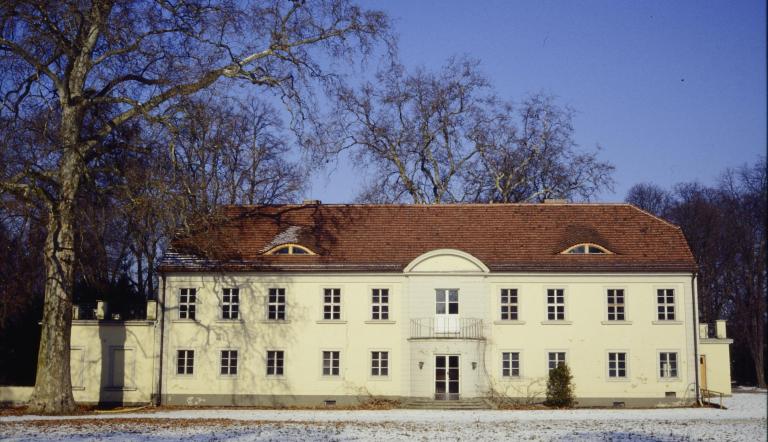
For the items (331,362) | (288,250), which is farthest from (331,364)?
(288,250)

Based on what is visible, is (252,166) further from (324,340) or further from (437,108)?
(324,340)

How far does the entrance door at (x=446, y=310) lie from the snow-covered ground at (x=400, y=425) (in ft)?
13.4

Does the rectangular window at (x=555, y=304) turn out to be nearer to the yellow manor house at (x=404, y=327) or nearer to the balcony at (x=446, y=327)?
the yellow manor house at (x=404, y=327)

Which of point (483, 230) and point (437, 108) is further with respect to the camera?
point (437, 108)

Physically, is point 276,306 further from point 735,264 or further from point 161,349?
point 735,264

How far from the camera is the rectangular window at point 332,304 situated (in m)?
38.2

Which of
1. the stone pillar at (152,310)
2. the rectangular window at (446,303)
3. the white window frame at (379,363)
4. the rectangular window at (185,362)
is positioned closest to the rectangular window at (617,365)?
the rectangular window at (446,303)

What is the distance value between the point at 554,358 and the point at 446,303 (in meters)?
4.83

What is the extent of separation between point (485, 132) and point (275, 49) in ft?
66.8

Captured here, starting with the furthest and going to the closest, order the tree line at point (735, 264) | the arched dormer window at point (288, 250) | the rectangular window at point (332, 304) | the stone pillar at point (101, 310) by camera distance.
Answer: the tree line at point (735, 264), the arched dormer window at point (288, 250), the stone pillar at point (101, 310), the rectangular window at point (332, 304)

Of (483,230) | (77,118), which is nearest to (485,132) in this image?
(483,230)

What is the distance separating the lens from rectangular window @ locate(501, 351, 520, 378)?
123 feet

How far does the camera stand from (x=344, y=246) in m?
39.0

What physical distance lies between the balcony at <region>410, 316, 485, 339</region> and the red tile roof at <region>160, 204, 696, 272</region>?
2330mm
